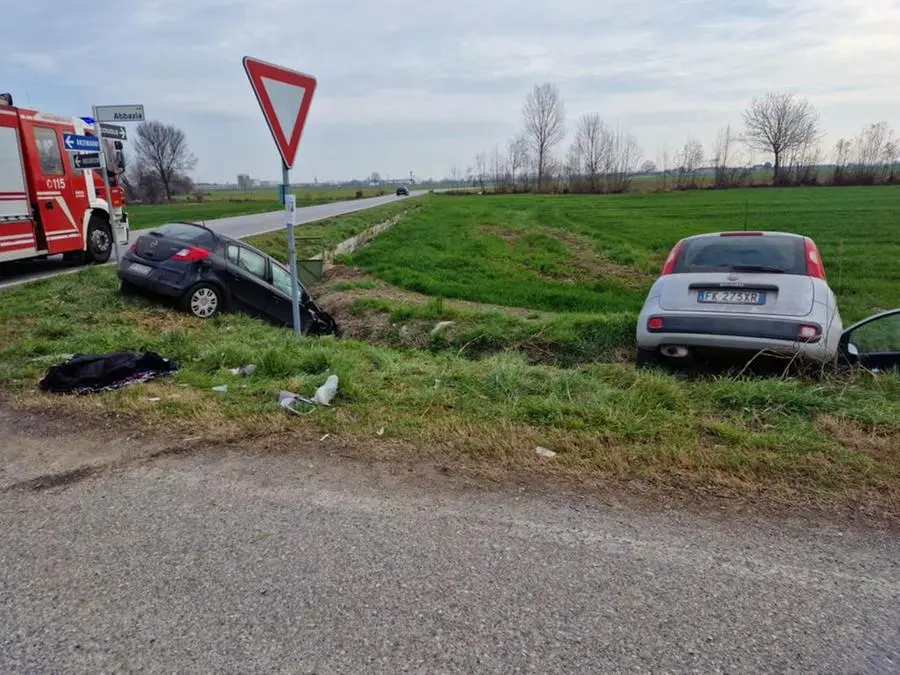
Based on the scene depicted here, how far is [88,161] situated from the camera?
34.0ft

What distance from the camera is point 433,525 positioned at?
273 centimetres

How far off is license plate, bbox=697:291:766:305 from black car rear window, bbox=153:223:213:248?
21.3 ft

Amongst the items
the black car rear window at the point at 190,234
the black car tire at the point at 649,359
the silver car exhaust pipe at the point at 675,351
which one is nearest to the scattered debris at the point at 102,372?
the black car rear window at the point at 190,234

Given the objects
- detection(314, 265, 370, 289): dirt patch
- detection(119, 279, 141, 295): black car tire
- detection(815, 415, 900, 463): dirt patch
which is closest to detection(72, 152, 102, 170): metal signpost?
detection(119, 279, 141, 295): black car tire

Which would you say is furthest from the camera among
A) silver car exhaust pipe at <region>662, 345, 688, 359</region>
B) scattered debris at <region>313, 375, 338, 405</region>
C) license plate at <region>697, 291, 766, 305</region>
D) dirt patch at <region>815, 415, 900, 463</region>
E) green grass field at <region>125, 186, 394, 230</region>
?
green grass field at <region>125, 186, 394, 230</region>

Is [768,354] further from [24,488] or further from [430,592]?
[24,488]

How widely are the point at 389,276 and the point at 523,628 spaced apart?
12239mm

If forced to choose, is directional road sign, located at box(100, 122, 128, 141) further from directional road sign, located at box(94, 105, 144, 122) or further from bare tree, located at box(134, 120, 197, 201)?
bare tree, located at box(134, 120, 197, 201)

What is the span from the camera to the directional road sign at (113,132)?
34.3ft

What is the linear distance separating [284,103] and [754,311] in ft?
15.2

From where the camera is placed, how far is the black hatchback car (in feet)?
25.4

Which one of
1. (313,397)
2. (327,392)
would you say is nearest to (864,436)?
(327,392)

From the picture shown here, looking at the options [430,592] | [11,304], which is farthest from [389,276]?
[430,592]

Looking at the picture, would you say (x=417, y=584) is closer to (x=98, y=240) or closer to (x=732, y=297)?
(x=732, y=297)
